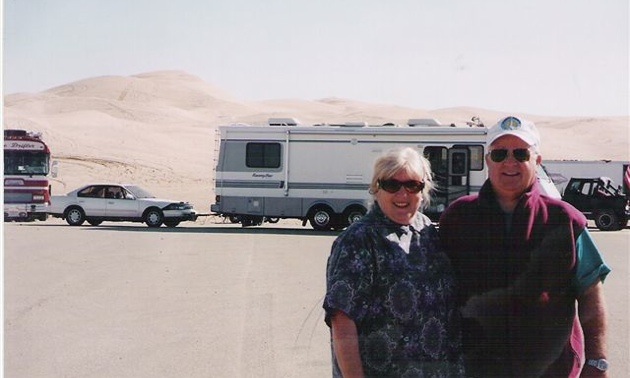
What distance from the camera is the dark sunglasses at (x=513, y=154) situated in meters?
3.35

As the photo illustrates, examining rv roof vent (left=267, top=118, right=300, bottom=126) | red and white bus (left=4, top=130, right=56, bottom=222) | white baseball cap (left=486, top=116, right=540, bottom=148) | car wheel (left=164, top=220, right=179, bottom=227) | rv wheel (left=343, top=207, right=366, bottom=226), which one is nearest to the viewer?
white baseball cap (left=486, top=116, right=540, bottom=148)

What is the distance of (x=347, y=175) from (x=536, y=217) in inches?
722

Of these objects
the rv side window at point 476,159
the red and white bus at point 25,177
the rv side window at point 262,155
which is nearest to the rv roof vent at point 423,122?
the rv side window at point 476,159

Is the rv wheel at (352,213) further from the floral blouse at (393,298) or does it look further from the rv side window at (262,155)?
the floral blouse at (393,298)

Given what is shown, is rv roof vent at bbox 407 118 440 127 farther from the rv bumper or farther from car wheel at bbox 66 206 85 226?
the rv bumper

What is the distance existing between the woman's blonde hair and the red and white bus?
22.2 m

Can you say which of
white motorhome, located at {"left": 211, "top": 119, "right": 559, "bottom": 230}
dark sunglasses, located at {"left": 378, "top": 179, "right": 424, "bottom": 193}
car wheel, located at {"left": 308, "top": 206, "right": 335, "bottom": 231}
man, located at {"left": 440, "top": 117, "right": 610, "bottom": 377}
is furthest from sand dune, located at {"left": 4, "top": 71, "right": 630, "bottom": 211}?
dark sunglasses, located at {"left": 378, "top": 179, "right": 424, "bottom": 193}

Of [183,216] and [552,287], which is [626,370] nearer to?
[552,287]

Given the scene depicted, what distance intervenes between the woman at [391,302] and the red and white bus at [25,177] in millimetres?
22364

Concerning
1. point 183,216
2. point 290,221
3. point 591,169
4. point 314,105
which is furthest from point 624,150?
point 314,105

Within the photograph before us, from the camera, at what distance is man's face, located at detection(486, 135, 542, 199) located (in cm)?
332

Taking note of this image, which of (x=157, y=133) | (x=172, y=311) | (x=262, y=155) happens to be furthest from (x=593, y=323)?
(x=157, y=133)

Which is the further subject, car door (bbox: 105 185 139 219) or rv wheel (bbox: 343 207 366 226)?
car door (bbox: 105 185 139 219)

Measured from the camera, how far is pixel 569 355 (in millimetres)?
3244
